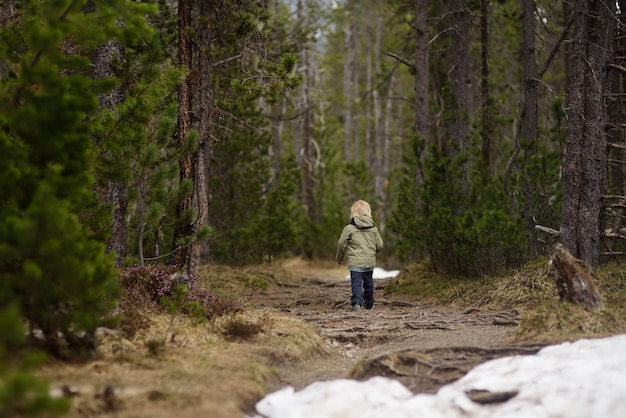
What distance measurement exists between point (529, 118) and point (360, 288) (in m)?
4.85

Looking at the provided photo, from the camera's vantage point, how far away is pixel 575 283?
714 centimetres

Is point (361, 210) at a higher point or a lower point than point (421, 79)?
lower

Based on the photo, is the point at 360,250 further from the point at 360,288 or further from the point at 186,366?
the point at 186,366

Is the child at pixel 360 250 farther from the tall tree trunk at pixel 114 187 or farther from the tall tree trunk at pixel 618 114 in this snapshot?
the tall tree trunk at pixel 618 114

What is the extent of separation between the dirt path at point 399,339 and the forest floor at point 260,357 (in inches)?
0.5

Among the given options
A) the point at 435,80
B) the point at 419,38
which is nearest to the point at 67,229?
the point at 419,38

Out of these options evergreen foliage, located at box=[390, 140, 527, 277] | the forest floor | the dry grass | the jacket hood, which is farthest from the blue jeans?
the dry grass

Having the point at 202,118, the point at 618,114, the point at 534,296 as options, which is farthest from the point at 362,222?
the point at 618,114

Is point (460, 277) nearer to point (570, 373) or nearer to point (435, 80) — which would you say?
point (570, 373)

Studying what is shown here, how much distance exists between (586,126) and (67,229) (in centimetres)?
770

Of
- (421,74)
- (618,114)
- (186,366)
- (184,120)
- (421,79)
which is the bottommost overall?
(186,366)

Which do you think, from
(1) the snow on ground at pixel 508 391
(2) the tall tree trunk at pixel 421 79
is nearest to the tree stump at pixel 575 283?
(1) the snow on ground at pixel 508 391

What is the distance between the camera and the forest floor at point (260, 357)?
5.00 meters

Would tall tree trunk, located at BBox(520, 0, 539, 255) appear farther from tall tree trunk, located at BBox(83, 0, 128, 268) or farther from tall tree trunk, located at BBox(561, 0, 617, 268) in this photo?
tall tree trunk, located at BBox(83, 0, 128, 268)
